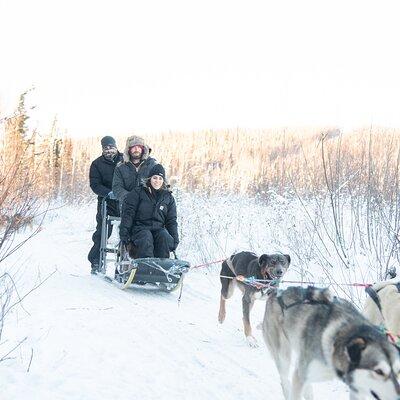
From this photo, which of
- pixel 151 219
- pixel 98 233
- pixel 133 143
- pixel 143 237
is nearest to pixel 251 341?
pixel 143 237

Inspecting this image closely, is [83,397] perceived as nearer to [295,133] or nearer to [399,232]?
[399,232]

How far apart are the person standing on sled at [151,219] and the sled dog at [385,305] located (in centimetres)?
361

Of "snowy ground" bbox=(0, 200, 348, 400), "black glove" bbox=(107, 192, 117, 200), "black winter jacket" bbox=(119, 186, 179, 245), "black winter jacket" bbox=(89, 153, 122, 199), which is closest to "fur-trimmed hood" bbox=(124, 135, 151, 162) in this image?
"black glove" bbox=(107, 192, 117, 200)

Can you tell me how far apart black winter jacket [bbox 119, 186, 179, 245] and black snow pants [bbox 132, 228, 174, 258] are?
83mm

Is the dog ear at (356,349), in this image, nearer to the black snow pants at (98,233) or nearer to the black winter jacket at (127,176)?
the black winter jacket at (127,176)

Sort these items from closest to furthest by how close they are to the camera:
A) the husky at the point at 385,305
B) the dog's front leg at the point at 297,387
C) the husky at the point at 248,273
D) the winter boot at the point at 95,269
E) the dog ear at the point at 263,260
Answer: the dog's front leg at the point at 297,387 → the husky at the point at 385,305 → the husky at the point at 248,273 → the dog ear at the point at 263,260 → the winter boot at the point at 95,269

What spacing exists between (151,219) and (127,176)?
794 mm

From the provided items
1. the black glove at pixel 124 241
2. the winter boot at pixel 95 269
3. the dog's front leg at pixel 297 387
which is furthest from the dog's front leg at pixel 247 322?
the winter boot at pixel 95 269

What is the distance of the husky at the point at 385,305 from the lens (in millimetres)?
2975

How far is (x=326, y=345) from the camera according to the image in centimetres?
257

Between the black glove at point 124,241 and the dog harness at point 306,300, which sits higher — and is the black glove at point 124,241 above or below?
below

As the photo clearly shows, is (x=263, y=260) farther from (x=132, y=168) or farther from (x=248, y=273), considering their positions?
(x=132, y=168)

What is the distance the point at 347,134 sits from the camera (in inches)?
292

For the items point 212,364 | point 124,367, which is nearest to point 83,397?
point 124,367
